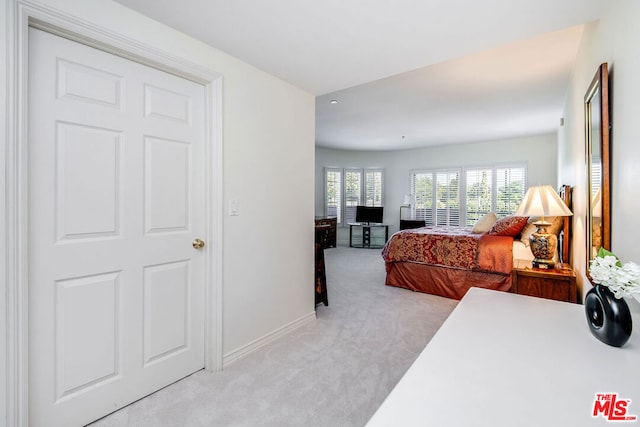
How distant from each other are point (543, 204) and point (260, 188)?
7.42 ft

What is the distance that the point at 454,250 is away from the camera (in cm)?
382

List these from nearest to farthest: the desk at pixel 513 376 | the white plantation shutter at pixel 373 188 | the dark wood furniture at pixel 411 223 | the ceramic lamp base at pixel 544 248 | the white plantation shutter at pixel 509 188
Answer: the desk at pixel 513 376 → the ceramic lamp base at pixel 544 248 → the white plantation shutter at pixel 509 188 → the dark wood furniture at pixel 411 223 → the white plantation shutter at pixel 373 188

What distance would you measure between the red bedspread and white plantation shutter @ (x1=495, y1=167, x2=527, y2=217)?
3231 millimetres

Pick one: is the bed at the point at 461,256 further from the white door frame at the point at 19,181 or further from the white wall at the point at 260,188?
the white door frame at the point at 19,181

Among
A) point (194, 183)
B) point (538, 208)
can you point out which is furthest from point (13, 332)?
point (538, 208)

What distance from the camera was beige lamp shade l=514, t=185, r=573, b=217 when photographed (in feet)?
8.01

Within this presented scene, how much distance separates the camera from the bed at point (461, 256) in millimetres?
3477

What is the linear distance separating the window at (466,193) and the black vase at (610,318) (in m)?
6.08

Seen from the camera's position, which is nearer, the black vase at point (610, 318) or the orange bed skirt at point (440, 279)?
the black vase at point (610, 318)

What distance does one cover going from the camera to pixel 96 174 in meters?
1.67

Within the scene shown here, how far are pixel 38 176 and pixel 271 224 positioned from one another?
1.48 m

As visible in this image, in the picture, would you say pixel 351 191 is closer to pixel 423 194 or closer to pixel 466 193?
pixel 423 194

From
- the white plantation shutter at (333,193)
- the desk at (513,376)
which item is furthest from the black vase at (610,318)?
the white plantation shutter at (333,193)

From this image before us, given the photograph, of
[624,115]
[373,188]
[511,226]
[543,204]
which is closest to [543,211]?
[543,204]
